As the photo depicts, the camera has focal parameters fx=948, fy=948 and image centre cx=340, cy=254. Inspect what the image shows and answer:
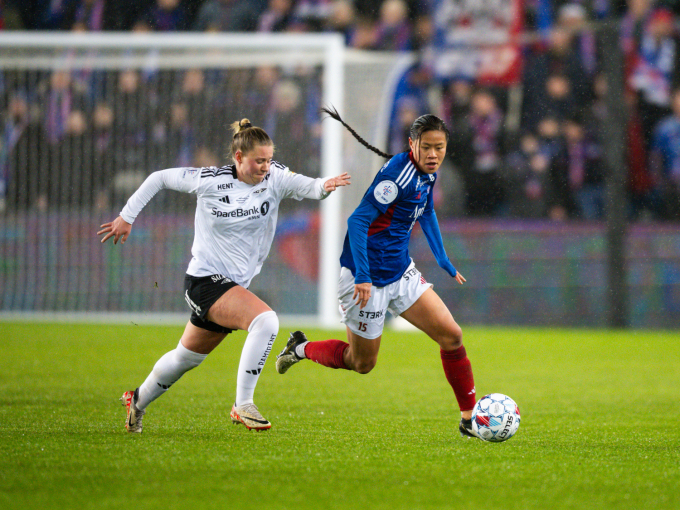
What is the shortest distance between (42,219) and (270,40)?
3.93 m

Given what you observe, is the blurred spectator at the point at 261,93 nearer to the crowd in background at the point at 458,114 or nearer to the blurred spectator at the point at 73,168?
the crowd in background at the point at 458,114

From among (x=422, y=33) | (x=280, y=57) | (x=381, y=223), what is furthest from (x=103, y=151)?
(x=381, y=223)

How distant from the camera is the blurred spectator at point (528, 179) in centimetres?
1309

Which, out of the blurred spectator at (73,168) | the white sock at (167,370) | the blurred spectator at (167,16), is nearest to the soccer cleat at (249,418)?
the white sock at (167,370)

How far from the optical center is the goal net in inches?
494

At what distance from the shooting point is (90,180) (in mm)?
12773

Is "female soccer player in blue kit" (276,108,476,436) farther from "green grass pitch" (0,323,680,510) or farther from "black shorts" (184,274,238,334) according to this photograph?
"black shorts" (184,274,238,334)

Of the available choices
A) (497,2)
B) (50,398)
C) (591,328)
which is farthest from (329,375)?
(497,2)

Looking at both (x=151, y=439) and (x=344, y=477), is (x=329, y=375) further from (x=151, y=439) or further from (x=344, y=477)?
(x=344, y=477)

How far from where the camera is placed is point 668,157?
43.2 feet

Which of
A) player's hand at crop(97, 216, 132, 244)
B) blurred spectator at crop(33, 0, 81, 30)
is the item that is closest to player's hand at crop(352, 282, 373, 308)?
player's hand at crop(97, 216, 132, 244)

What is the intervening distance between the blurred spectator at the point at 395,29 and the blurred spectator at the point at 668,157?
3970mm

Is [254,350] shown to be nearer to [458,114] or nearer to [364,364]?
[364,364]

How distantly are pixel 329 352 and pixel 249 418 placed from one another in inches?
34.5
